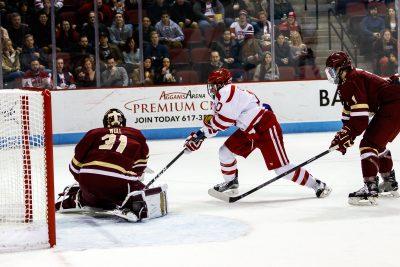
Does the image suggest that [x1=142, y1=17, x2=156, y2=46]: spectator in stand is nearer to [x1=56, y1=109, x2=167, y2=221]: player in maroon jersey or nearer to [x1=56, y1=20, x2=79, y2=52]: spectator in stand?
[x1=56, y1=20, x2=79, y2=52]: spectator in stand

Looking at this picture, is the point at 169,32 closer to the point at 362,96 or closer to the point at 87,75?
the point at 87,75

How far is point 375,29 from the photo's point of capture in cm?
1141

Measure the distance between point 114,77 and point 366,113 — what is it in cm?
568

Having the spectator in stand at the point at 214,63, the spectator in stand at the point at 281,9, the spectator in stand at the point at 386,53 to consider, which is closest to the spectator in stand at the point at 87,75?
the spectator in stand at the point at 214,63

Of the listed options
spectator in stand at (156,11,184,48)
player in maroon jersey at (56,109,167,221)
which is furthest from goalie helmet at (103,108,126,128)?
spectator in stand at (156,11,184,48)

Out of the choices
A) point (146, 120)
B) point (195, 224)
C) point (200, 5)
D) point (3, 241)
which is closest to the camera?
point (3, 241)

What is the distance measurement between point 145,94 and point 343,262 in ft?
22.8

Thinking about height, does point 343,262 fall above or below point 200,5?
below

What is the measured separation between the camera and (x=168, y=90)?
1076 centimetres

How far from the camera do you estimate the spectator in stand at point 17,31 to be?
1073 cm

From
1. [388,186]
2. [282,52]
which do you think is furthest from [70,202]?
[282,52]

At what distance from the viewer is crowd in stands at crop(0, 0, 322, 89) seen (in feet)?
35.1

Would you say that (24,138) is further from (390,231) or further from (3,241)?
(390,231)

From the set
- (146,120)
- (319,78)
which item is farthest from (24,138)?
(319,78)
